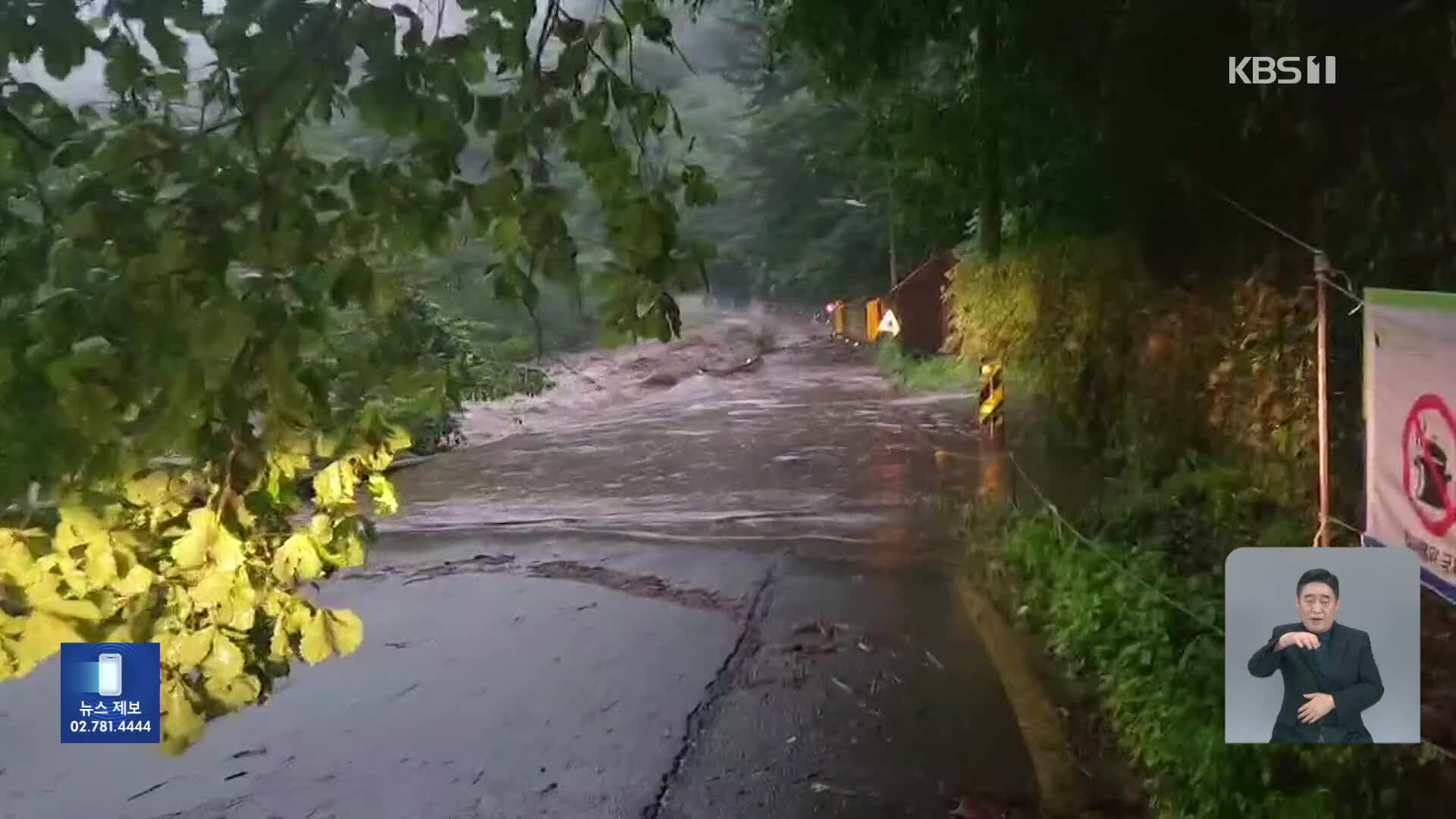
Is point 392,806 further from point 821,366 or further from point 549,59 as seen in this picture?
point 821,366

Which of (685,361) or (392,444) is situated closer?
(392,444)

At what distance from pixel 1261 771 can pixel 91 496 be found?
263 centimetres

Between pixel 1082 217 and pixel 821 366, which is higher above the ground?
pixel 1082 217

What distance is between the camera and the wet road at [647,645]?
3430mm

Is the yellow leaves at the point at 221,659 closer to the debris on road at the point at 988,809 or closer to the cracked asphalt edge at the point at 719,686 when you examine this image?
the cracked asphalt edge at the point at 719,686

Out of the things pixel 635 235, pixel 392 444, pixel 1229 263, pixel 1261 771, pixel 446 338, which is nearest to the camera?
pixel 635 235

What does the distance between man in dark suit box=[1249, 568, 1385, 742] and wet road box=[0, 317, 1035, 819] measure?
1.13 m

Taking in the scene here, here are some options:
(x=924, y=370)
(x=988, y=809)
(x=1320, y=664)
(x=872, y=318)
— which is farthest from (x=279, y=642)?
(x=924, y=370)

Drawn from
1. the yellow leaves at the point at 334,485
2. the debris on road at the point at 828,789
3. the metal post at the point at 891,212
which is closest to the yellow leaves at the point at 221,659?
the yellow leaves at the point at 334,485

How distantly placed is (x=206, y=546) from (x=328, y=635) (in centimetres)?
23

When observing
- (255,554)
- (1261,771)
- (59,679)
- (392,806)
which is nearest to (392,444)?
(255,554)

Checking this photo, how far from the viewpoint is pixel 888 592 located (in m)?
5.34

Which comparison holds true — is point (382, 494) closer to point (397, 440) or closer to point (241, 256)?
point (397, 440)

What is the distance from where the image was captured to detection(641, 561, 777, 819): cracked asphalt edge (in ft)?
11.6
